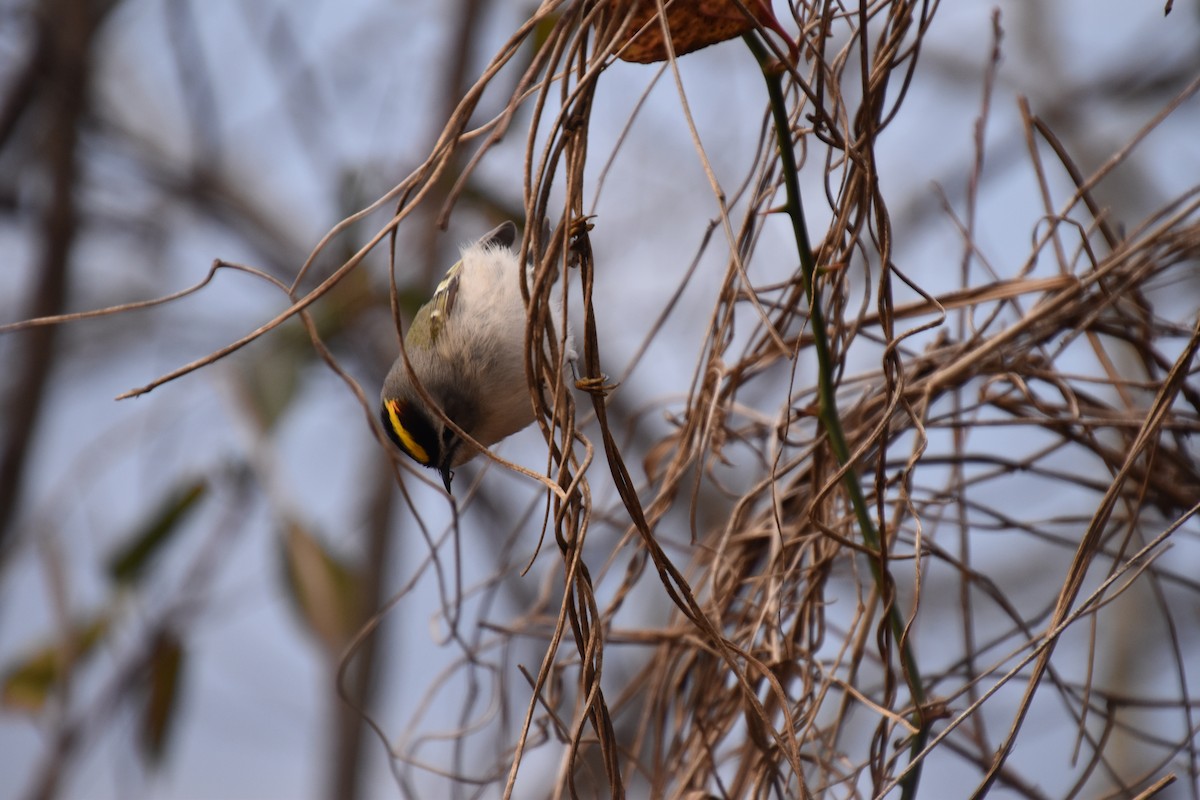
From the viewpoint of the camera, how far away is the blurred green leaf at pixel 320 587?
8.39 ft

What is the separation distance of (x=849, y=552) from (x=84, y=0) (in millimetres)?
3062

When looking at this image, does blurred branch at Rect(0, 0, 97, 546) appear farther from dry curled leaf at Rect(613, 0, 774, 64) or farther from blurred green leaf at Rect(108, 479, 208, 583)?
dry curled leaf at Rect(613, 0, 774, 64)

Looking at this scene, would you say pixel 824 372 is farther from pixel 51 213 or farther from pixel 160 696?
pixel 51 213

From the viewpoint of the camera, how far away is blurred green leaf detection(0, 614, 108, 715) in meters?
2.59

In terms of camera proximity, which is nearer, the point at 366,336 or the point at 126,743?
the point at 126,743

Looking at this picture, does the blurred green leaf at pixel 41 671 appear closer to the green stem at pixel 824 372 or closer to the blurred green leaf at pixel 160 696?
the blurred green leaf at pixel 160 696

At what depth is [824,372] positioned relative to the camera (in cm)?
87

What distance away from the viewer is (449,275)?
2127mm

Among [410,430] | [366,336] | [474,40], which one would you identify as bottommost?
[410,430]

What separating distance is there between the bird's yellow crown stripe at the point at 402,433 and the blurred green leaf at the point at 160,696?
1.12m

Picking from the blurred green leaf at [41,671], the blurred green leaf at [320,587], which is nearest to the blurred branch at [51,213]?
the blurred green leaf at [41,671]

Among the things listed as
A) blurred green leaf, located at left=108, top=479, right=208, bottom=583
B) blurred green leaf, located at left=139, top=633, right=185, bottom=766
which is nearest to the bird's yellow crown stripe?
blurred green leaf, located at left=108, top=479, right=208, bottom=583

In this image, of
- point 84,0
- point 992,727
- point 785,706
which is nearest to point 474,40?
point 84,0

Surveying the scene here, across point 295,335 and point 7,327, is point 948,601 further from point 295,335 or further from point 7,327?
point 7,327
